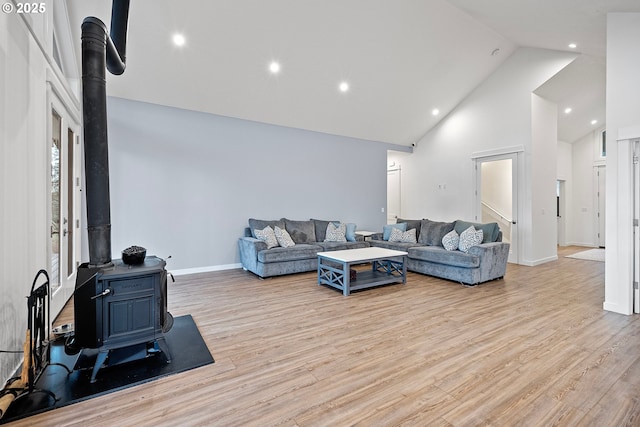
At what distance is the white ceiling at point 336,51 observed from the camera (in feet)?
12.8

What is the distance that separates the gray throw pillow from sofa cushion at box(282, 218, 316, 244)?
209 cm

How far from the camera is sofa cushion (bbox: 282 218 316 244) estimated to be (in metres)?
5.89

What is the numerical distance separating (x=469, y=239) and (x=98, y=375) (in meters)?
4.73

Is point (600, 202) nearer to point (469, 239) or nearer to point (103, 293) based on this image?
point (469, 239)

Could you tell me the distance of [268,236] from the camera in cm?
530

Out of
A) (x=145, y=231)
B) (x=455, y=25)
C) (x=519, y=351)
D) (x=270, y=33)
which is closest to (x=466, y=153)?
(x=455, y=25)

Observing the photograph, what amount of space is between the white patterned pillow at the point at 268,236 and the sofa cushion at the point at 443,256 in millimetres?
2371

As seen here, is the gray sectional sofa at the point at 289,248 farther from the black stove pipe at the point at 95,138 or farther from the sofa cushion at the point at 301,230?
the black stove pipe at the point at 95,138

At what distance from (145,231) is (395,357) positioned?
14.2ft

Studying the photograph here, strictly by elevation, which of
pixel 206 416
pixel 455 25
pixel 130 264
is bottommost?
pixel 206 416

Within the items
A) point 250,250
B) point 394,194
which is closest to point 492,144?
point 394,194

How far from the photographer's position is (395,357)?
7.80ft

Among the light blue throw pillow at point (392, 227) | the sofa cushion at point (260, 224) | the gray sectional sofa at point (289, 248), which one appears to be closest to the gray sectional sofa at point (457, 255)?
the light blue throw pillow at point (392, 227)

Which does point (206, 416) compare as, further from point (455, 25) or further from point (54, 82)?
point (455, 25)
